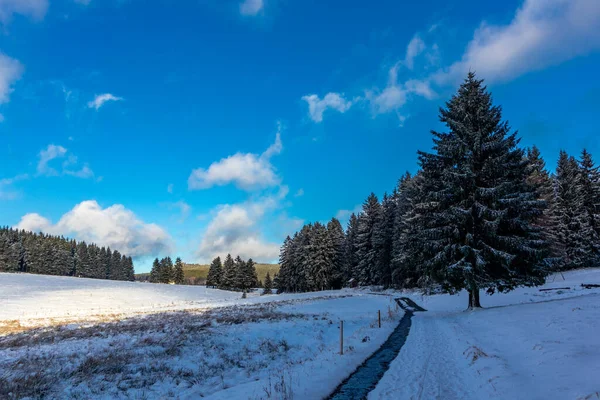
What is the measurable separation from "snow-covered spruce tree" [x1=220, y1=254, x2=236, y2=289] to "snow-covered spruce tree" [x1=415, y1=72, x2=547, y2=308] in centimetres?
6990

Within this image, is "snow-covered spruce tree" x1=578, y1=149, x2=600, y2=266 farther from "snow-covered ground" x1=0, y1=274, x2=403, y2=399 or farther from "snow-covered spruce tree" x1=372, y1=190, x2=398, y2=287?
"snow-covered ground" x1=0, y1=274, x2=403, y2=399

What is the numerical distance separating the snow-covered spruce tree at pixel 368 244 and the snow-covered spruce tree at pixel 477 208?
1300 inches

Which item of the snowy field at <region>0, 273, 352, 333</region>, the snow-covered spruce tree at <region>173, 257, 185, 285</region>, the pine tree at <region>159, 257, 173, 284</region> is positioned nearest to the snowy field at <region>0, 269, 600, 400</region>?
the snowy field at <region>0, 273, 352, 333</region>

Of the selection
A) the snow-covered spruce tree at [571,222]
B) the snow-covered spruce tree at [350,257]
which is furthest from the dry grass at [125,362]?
the snow-covered spruce tree at [350,257]

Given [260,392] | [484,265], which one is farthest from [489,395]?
[484,265]

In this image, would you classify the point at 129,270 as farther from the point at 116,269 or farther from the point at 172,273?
the point at 172,273

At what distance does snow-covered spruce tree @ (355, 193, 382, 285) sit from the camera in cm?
5575

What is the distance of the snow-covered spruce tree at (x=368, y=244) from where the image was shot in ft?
183

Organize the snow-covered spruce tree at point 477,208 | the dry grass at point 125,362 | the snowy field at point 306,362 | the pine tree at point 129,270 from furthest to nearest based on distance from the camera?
1. the pine tree at point 129,270
2. the snow-covered spruce tree at point 477,208
3. the dry grass at point 125,362
4. the snowy field at point 306,362

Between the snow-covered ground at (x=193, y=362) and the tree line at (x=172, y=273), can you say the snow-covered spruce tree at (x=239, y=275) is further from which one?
the snow-covered ground at (x=193, y=362)

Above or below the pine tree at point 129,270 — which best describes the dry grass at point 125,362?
above

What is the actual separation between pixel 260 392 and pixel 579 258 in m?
51.0

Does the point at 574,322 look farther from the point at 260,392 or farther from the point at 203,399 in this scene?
the point at 203,399

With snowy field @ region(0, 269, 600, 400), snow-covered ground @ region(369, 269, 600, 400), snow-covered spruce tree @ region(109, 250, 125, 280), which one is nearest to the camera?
snow-covered ground @ region(369, 269, 600, 400)
